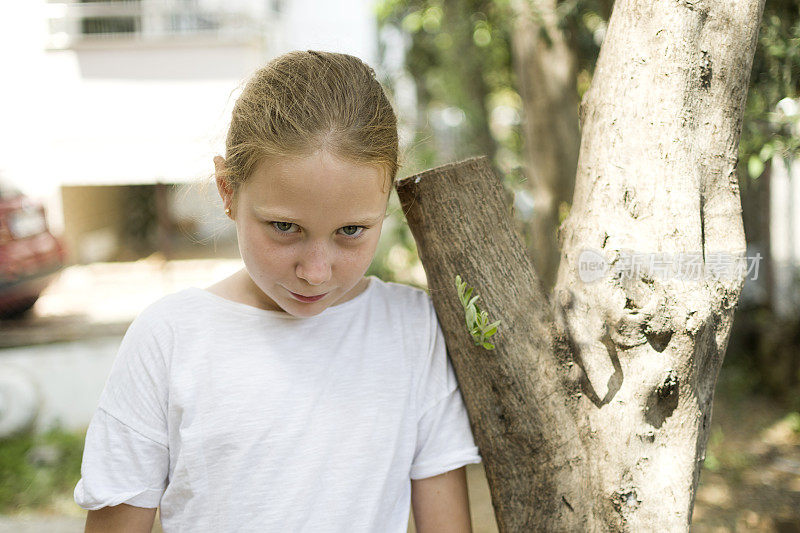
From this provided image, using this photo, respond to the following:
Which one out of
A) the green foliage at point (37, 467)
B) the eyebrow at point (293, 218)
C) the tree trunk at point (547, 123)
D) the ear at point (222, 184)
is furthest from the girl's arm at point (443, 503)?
the green foliage at point (37, 467)

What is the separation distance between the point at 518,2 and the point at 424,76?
4040mm

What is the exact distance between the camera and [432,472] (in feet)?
4.38

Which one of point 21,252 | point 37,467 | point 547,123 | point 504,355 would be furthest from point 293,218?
point 21,252

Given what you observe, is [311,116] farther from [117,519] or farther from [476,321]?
[117,519]

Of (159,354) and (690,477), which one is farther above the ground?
(159,354)

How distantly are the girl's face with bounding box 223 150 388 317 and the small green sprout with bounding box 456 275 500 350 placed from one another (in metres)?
0.20

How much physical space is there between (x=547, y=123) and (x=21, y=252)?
13.3 feet

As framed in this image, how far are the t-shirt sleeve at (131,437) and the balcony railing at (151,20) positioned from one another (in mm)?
7052

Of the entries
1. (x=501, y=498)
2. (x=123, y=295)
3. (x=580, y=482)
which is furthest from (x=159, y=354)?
(x=123, y=295)

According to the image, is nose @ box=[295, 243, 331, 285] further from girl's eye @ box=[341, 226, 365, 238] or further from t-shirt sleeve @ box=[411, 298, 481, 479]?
t-shirt sleeve @ box=[411, 298, 481, 479]

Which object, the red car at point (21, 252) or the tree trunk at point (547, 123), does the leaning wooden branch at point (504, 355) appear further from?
the red car at point (21, 252)

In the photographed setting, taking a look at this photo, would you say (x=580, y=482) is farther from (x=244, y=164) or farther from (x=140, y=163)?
(x=140, y=163)

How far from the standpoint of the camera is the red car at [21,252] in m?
5.28

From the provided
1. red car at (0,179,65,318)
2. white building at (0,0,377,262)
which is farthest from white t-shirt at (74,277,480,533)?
white building at (0,0,377,262)
